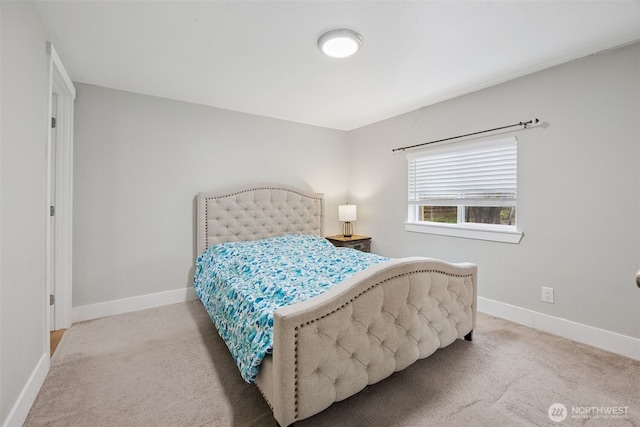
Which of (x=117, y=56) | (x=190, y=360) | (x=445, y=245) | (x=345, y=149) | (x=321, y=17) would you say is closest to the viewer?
(x=321, y=17)

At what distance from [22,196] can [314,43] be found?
1.97 meters

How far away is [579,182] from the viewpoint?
2.25 m

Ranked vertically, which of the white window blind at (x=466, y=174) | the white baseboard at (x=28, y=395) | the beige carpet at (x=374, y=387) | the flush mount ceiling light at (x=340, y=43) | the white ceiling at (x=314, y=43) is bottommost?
the beige carpet at (x=374, y=387)

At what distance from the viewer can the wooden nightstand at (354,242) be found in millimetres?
3840

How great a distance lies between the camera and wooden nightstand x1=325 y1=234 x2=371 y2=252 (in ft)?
12.6

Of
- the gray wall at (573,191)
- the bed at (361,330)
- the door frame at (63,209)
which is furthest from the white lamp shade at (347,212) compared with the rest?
the door frame at (63,209)

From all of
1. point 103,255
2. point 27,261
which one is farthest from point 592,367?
point 103,255

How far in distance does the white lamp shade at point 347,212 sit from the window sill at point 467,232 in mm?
806

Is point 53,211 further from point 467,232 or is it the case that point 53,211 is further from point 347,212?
point 467,232

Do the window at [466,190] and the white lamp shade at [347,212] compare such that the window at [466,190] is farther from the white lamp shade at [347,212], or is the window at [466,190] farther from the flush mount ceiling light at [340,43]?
the flush mount ceiling light at [340,43]

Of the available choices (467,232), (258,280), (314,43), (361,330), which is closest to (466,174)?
(467,232)

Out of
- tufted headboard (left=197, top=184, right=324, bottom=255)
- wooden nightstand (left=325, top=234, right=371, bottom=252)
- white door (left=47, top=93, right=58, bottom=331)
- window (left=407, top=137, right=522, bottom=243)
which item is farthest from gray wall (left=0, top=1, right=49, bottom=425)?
window (left=407, top=137, right=522, bottom=243)

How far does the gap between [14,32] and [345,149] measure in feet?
11.8

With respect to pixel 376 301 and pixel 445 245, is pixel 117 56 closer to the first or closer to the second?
pixel 376 301
